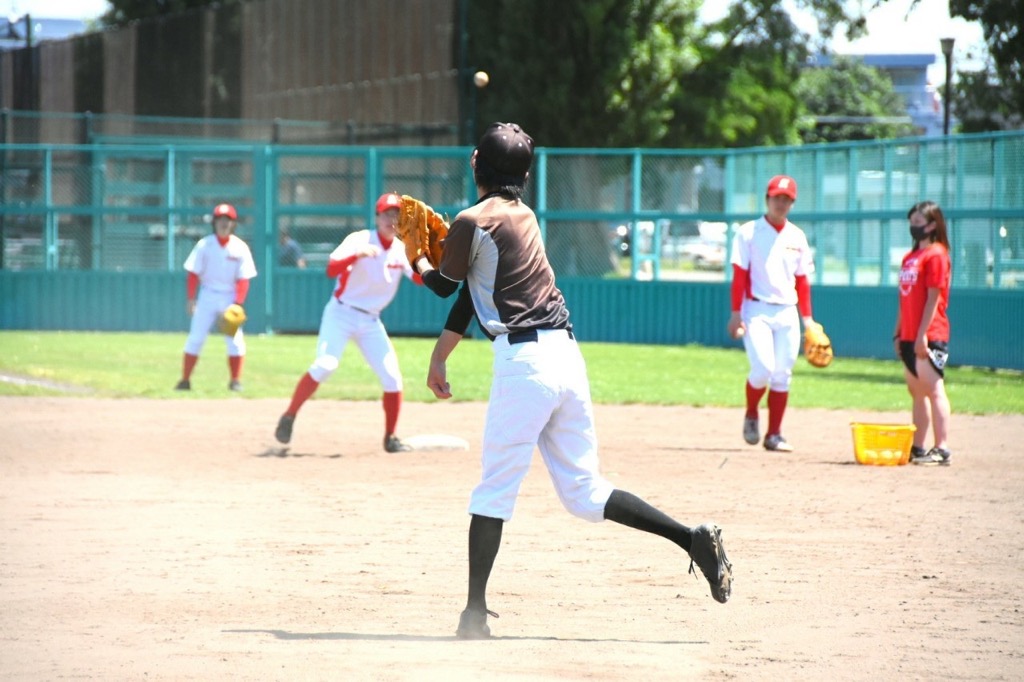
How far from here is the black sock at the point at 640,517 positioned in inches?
225

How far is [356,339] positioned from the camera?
11.0m

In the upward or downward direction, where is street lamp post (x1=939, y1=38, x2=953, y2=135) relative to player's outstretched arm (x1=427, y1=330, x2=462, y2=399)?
upward

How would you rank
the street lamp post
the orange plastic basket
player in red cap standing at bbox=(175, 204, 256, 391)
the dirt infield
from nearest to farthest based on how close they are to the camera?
1. the dirt infield
2. the orange plastic basket
3. player in red cap standing at bbox=(175, 204, 256, 391)
4. the street lamp post

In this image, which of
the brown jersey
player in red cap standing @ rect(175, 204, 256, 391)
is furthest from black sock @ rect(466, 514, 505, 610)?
player in red cap standing @ rect(175, 204, 256, 391)

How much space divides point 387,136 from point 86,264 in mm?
7493

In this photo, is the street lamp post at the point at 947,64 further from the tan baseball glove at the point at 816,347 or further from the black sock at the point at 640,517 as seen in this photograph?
the black sock at the point at 640,517

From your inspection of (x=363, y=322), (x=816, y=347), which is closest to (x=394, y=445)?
(x=363, y=322)

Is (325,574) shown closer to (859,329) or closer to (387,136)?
(859,329)

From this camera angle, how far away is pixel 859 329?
21.6 metres

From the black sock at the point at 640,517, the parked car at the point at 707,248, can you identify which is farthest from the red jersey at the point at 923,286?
the parked car at the point at 707,248

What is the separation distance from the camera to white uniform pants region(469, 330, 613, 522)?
557 cm

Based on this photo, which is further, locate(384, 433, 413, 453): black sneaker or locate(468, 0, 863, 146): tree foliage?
locate(468, 0, 863, 146): tree foliage

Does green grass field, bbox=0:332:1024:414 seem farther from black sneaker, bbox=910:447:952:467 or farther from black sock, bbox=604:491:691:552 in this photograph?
black sock, bbox=604:491:691:552

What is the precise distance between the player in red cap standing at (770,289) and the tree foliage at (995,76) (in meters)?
13.8
